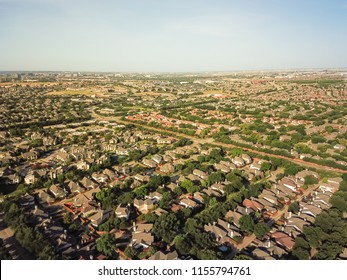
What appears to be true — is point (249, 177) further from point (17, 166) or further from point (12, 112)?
point (12, 112)

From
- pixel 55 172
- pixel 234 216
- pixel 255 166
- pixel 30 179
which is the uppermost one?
pixel 55 172

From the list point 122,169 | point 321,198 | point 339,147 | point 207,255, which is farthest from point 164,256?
point 339,147

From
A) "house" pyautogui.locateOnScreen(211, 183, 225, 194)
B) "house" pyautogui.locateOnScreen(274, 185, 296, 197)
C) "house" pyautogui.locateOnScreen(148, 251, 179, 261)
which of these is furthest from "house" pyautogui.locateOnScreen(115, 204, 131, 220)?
"house" pyautogui.locateOnScreen(274, 185, 296, 197)

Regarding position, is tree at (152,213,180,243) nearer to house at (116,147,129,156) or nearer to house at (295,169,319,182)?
house at (295,169,319,182)

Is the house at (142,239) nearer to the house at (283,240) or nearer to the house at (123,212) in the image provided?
the house at (123,212)

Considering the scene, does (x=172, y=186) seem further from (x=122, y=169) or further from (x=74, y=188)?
(x=74, y=188)
